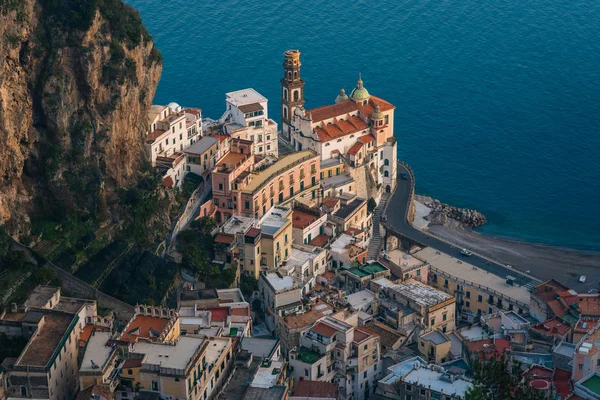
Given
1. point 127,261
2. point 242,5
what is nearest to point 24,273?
point 127,261

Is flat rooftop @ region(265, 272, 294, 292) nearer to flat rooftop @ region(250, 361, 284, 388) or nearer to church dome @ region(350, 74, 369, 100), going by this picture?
flat rooftop @ region(250, 361, 284, 388)

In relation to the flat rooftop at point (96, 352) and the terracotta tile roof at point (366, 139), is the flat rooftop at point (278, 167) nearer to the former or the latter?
the terracotta tile roof at point (366, 139)

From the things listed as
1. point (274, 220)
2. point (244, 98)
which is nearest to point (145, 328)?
point (274, 220)

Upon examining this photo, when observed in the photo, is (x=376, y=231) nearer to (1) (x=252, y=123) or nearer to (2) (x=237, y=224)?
(1) (x=252, y=123)

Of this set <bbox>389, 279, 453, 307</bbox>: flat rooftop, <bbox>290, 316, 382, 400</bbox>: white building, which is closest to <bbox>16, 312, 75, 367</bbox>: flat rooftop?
<bbox>290, 316, 382, 400</bbox>: white building

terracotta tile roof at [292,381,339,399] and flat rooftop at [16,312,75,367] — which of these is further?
terracotta tile roof at [292,381,339,399]

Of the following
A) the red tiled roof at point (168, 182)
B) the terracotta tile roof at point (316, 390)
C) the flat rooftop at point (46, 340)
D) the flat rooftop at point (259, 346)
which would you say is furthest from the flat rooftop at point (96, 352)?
the red tiled roof at point (168, 182)
